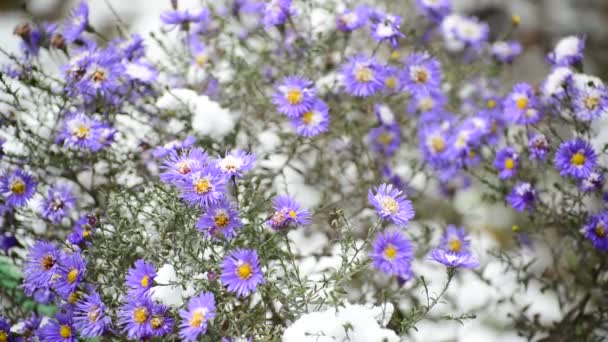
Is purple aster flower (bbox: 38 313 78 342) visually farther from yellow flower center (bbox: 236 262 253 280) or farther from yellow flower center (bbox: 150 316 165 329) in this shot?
yellow flower center (bbox: 236 262 253 280)

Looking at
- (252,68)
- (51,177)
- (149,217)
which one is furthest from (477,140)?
(51,177)

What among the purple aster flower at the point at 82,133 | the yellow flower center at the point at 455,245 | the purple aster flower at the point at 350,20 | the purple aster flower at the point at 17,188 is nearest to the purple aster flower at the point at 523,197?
the yellow flower center at the point at 455,245

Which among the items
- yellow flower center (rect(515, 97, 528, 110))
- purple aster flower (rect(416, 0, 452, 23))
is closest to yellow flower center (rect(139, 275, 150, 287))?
yellow flower center (rect(515, 97, 528, 110))

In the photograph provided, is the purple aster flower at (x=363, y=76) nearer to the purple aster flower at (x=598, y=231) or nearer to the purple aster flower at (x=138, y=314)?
the purple aster flower at (x=598, y=231)

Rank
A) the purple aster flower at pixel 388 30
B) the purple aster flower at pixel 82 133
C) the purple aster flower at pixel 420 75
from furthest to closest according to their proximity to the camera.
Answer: the purple aster flower at pixel 420 75
the purple aster flower at pixel 388 30
the purple aster flower at pixel 82 133

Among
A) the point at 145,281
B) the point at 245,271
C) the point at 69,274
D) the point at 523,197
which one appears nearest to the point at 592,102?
the point at 523,197
